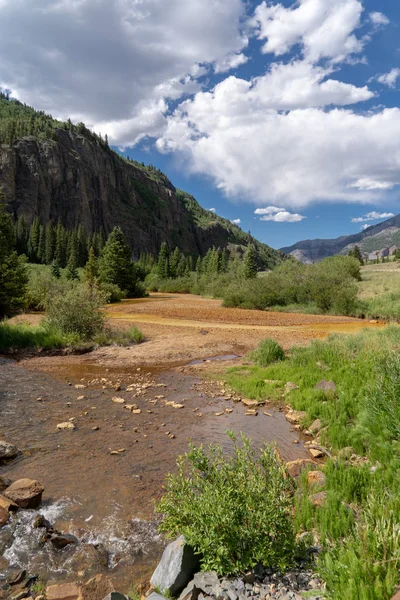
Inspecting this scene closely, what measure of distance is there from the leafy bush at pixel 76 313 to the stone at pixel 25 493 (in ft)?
39.7

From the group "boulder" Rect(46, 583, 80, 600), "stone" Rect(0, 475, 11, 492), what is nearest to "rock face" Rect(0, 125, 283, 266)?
"stone" Rect(0, 475, 11, 492)

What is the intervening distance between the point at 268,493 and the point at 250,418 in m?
5.28

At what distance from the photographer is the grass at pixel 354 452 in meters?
2.75

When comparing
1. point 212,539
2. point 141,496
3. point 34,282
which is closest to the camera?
point 212,539

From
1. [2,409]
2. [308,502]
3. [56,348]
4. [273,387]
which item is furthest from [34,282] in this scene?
[308,502]

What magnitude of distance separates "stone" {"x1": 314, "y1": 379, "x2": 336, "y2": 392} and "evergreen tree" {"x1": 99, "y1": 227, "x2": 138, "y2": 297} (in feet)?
158

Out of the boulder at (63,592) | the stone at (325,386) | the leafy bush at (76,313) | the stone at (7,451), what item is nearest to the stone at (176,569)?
the boulder at (63,592)

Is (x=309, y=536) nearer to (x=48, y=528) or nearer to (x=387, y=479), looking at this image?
(x=387, y=479)

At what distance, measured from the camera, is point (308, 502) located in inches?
172

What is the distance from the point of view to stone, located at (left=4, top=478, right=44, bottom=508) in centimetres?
506

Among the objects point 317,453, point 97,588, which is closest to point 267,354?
point 317,453

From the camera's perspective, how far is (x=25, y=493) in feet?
17.0

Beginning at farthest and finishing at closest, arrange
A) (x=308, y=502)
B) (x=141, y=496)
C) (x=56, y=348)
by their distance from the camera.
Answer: (x=56, y=348) → (x=141, y=496) → (x=308, y=502)

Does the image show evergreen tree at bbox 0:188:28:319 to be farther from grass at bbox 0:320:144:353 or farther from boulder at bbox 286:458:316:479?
boulder at bbox 286:458:316:479
